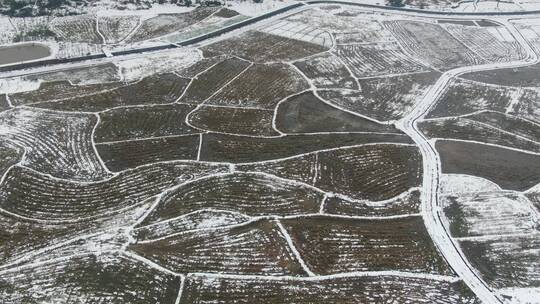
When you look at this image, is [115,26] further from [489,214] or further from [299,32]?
[489,214]

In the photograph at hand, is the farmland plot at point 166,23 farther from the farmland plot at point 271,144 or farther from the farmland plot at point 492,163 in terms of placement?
the farmland plot at point 492,163

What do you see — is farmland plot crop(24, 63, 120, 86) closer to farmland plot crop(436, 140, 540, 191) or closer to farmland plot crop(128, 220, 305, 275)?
farmland plot crop(128, 220, 305, 275)

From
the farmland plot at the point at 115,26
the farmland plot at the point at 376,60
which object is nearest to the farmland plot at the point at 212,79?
the farmland plot at the point at 376,60

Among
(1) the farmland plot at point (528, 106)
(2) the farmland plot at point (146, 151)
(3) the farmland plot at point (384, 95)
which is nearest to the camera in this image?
(2) the farmland plot at point (146, 151)

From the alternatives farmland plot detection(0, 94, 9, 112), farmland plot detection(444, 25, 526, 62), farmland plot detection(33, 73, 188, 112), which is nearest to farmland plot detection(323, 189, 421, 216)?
farmland plot detection(33, 73, 188, 112)

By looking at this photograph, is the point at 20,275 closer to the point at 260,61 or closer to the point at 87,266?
the point at 87,266
